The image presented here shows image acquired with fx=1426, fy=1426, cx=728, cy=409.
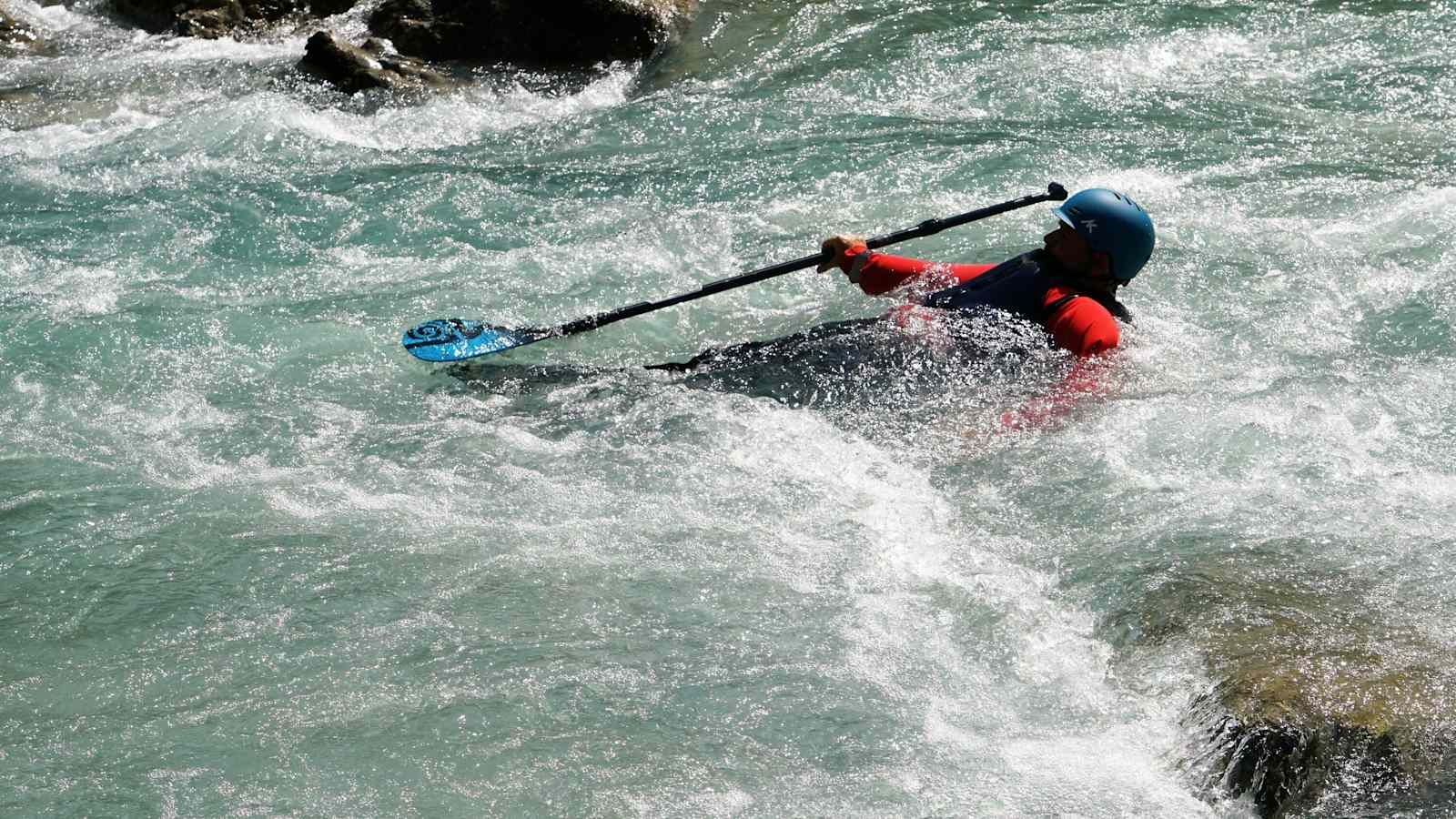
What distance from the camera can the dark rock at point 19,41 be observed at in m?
11.5

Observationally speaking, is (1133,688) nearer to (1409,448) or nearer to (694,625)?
(694,625)

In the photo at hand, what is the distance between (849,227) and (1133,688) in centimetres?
411

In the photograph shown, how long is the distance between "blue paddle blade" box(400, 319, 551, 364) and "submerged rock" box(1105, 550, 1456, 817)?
3059mm

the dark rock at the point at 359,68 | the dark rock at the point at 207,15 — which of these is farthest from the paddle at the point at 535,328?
the dark rock at the point at 207,15

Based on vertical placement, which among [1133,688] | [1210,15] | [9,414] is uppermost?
[1210,15]

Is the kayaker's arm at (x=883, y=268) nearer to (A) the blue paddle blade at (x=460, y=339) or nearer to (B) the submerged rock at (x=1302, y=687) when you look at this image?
(A) the blue paddle blade at (x=460, y=339)

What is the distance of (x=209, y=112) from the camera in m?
9.64

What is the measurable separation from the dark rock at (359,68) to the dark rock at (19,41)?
99.6 inches

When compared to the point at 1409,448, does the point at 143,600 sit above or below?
below

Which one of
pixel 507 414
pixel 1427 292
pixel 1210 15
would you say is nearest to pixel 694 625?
pixel 507 414

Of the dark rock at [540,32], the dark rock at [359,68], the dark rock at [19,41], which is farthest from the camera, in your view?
the dark rock at [19,41]

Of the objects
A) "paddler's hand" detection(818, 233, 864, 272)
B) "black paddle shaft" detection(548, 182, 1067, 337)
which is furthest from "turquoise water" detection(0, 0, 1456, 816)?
"paddler's hand" detection(818, 233, 864, 272)

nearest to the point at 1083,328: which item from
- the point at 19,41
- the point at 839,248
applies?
the point at 839,248

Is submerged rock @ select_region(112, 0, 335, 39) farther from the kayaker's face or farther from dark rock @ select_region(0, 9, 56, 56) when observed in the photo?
the kayaker's face
